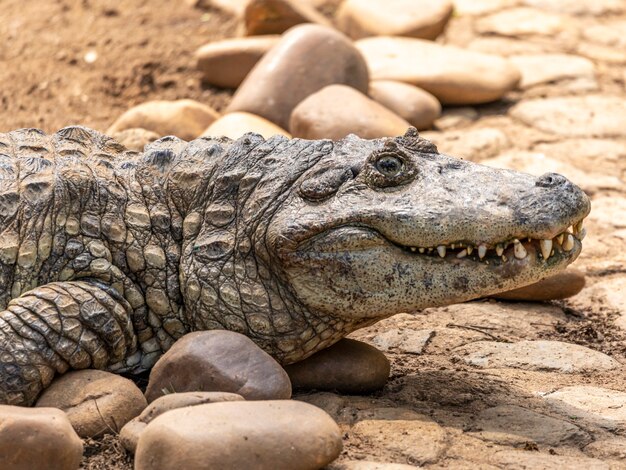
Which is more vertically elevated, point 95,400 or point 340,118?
point 95,400

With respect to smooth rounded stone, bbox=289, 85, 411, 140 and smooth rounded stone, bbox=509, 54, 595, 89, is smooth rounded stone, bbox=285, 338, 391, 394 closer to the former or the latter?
smooth rounded stone, bbox=289, 85, 411, 140

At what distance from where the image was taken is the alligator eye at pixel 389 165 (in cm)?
413

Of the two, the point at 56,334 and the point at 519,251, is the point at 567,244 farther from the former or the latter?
the point at 56,334

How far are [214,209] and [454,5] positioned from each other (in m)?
6.51

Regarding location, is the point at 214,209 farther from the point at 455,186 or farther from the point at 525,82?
the point at 525,82

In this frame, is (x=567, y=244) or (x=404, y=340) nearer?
(x=567, y=244)

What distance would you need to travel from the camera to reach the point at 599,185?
7.02 metres

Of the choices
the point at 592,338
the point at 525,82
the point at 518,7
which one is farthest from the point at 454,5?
the point at 592,338

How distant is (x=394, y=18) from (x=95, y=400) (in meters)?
6.07

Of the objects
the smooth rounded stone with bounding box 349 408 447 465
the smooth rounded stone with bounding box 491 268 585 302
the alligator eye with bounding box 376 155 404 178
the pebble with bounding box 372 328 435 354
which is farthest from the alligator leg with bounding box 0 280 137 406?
the smooth rounded stone with bounding box 491 268 585 302

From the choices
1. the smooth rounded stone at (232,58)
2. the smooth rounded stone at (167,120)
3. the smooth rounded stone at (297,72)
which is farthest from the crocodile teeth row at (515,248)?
the smooth rounded stone at (232,58)

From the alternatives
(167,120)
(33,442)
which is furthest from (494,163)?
(33,442)

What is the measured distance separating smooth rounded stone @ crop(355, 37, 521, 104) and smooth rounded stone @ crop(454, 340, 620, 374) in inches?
138

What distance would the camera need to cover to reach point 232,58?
8.40m
